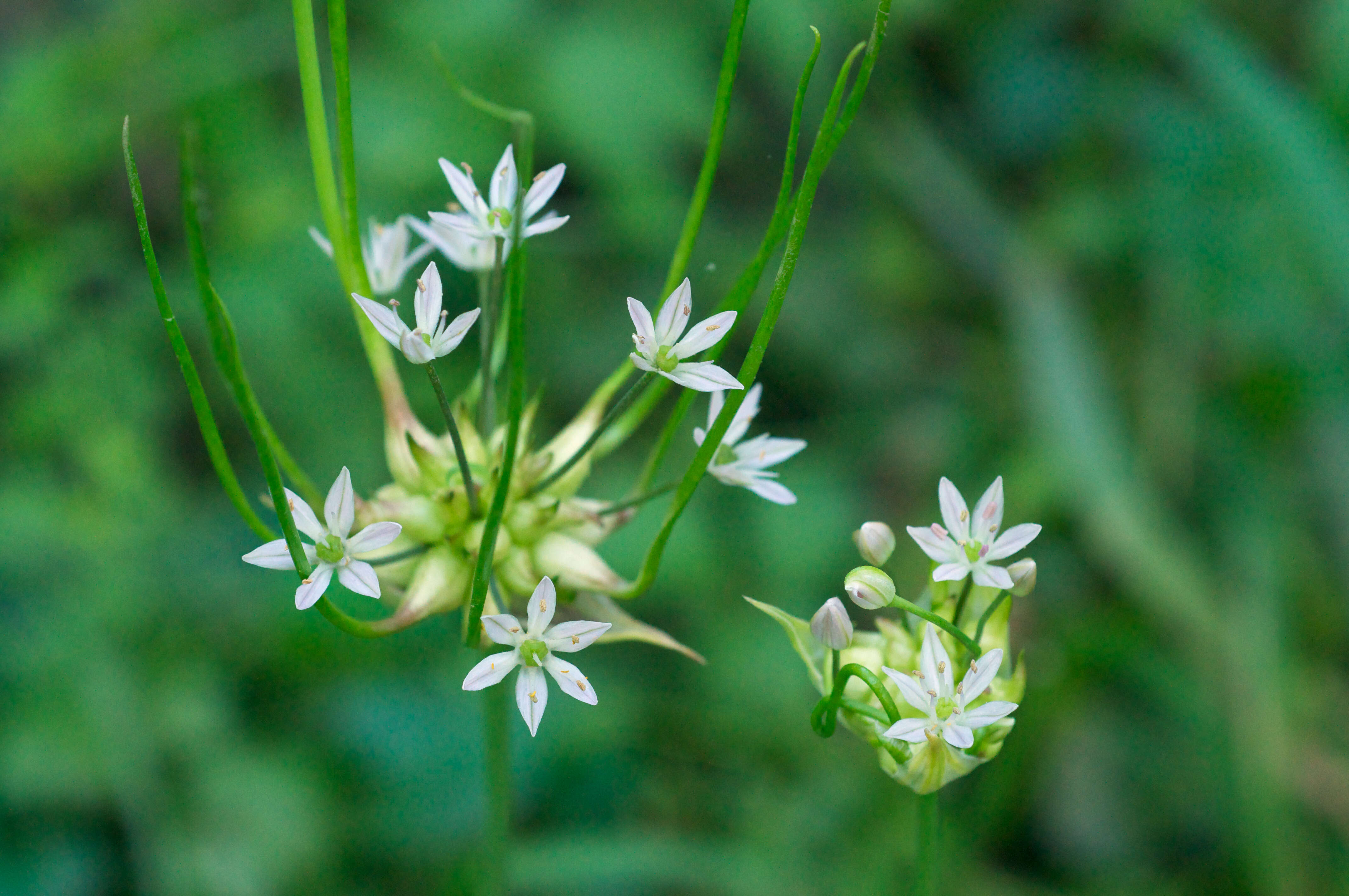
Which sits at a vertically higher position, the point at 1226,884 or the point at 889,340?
the point at 889,340

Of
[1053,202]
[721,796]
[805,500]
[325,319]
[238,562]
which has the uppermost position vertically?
[1053,202]

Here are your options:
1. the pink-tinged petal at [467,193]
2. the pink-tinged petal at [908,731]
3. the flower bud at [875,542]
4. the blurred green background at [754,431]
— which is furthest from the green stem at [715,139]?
the blurred green background at [754,431]

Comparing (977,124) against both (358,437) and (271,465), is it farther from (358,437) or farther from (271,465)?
(271,465)

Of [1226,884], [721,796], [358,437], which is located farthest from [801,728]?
[358,437]

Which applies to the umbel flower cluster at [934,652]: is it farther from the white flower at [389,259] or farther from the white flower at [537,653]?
the white flower at [389,259]

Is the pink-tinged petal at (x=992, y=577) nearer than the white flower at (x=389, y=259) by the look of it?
Yes

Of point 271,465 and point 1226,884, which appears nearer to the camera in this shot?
point 271,465

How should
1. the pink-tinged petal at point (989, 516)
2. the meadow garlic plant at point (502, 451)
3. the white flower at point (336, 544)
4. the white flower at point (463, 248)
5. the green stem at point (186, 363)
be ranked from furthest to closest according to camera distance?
the white flower at point (463, 248) → the pink-tinged petal at point (989, 516) → the white flower at point (336, 544) → the meadow garlic plant at point (502, 451) → the green stem at point (186, 363)

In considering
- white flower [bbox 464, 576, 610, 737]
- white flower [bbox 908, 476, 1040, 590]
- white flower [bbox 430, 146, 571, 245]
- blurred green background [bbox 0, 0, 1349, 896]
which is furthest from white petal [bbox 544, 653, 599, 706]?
blurred green background [bbox 0, 0, 1349, 896]
